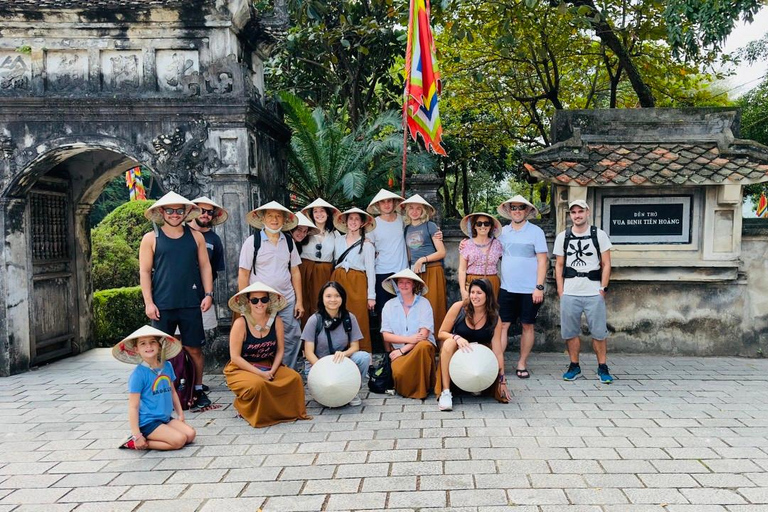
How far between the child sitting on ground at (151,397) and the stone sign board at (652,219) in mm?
5615

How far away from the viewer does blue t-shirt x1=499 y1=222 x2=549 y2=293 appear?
677 cm

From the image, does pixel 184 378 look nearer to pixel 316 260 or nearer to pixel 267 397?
pixel 267 397

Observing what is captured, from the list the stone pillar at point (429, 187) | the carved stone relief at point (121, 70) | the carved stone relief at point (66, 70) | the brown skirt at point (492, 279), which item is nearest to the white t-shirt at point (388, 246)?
the brown skirt at point (492, 279)

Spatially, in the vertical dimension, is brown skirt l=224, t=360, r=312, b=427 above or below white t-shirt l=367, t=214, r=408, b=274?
below

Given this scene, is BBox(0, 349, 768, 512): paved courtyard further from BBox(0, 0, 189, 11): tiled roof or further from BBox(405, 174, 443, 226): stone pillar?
BBox(0, 0, 189, 11): tiled roof

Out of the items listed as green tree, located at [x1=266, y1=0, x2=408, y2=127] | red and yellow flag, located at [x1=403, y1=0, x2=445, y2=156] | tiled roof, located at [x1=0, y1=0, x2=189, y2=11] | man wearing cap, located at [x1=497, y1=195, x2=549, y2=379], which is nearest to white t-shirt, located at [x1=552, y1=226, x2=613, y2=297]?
man wearing cap, located at [x1=497, y1=195, x2=549, y2=379]

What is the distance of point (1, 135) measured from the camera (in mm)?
7395

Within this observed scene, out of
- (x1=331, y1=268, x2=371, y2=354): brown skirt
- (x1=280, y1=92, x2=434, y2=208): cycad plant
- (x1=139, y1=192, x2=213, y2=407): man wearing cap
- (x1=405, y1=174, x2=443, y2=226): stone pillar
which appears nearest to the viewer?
(x1=139, y1=192, x2=213, y2=407): man wearing cap

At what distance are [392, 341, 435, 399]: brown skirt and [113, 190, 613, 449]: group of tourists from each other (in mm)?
10

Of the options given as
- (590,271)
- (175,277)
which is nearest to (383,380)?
(175,277)

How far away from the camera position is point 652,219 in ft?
25.5

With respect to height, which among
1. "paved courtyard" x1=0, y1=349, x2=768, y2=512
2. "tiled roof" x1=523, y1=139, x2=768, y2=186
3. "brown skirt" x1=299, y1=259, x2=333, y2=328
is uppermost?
"tiled roof" x1=523, y1=139, x2=768, y2=186

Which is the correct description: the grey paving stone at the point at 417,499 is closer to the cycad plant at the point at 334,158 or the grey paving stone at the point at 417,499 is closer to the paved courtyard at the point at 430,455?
the paved courtyard at the point at 430,455

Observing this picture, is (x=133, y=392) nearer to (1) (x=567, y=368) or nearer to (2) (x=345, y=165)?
(1) (x=567, y=368)
